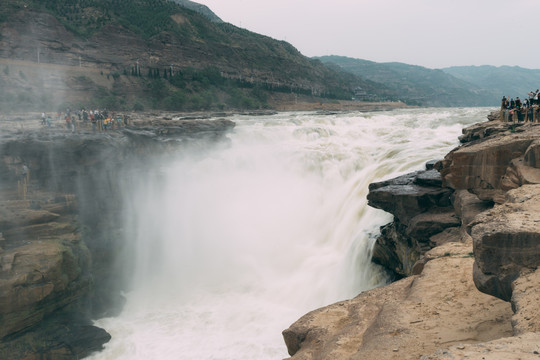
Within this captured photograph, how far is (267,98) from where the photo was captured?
6444 cm

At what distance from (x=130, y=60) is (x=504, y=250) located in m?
58.4

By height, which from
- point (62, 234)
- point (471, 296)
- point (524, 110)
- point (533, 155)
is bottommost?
point (62, 234)

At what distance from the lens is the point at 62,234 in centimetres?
1490

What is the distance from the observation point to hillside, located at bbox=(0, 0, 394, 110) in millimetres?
42812

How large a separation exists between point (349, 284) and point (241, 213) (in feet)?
28.2

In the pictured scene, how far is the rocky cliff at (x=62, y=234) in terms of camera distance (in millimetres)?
12602

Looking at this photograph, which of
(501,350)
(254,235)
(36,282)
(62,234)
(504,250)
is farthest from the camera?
(254,235)

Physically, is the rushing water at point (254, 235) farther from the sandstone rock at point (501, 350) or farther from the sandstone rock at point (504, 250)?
the sandstone rock at point (501, 350)

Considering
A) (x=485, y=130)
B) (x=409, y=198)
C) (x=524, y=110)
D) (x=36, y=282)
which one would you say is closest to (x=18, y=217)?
(x=36, y=282)

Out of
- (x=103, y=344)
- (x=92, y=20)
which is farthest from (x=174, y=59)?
(x=103, y=344)

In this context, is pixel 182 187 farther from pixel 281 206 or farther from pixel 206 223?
pixel 281 206

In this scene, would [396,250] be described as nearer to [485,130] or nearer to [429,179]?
[429,179]

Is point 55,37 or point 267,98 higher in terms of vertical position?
point 55,37

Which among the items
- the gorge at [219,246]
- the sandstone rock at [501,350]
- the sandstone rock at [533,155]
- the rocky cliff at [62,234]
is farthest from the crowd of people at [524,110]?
the rocky cliff at [62,234]
